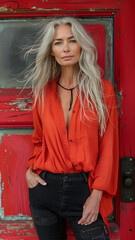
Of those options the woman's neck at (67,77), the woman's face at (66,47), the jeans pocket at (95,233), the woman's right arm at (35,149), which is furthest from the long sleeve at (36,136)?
the jeans pocket at (95,233)

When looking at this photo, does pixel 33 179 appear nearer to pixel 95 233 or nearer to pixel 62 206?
pixel 62 206

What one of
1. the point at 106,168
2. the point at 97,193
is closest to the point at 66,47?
the point at 106,168

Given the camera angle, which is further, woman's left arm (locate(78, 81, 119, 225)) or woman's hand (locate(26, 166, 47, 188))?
woman's hand (locate(26, 166, 47, 188))

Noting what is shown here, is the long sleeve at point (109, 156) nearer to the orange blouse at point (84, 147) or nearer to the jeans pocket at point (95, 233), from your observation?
the orange blouse at point (84, 147)

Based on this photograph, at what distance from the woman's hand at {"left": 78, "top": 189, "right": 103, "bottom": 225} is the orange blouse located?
5 centimetres

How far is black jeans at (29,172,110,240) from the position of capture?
5.06 ft

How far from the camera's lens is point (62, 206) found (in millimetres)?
A: 1577

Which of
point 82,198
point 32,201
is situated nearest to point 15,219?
point 32,201

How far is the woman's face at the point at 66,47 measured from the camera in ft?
5.25

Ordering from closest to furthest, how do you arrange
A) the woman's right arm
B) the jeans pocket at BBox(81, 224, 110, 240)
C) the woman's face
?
1. the jeans pocket at BBox(81, 224, 110, 240)
2. the woman's face
3. the woman's right arm

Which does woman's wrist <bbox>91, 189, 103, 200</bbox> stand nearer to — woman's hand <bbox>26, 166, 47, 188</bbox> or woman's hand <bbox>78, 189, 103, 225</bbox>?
woman's hand <bbox>78, 189, 103, 225</bbox>

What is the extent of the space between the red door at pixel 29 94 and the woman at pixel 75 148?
0.25m

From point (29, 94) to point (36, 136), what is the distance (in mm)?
323

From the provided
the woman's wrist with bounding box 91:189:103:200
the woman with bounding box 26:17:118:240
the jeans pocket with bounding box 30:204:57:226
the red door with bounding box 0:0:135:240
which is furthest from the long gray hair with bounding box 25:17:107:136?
the jeans pocket with bounding box 30:204:57:226
